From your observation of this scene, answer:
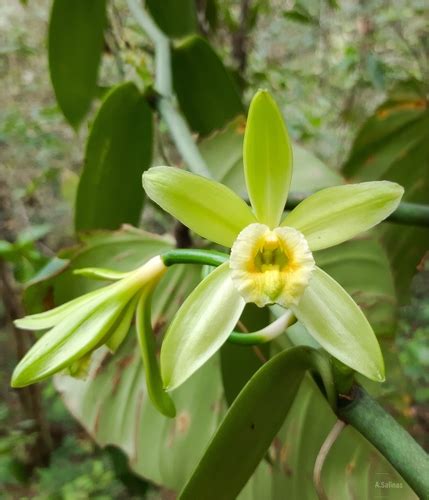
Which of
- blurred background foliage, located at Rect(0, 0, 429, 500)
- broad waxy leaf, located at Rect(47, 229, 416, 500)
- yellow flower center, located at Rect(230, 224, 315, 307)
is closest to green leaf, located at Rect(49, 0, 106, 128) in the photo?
blurred background foliage, located at Rect(0, 0, 429, 500)

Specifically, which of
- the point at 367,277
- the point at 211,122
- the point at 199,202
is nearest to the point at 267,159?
the point at 199,202

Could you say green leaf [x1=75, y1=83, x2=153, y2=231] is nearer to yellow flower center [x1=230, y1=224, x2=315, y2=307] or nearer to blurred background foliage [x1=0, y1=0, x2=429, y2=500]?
blurred background foliage [x1=0, y1=0, x2=429, y2=500]

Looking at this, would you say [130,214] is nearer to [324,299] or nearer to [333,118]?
[324,299]

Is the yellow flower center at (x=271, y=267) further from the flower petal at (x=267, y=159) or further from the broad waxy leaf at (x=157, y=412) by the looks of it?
the broad waxy leaf at (x=157, y=412)

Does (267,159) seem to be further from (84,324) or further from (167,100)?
(167,100)

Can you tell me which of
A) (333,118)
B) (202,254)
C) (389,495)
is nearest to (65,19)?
(202,254)
